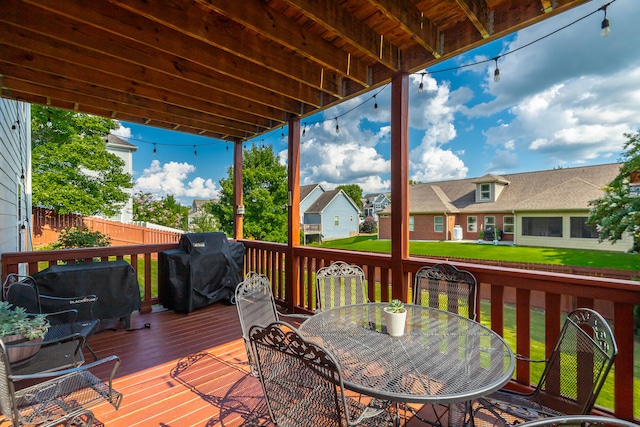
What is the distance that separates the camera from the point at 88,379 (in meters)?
1.82

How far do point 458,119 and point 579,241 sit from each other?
712 cm

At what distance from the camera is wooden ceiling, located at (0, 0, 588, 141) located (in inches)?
87.0

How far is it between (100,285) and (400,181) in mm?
3543

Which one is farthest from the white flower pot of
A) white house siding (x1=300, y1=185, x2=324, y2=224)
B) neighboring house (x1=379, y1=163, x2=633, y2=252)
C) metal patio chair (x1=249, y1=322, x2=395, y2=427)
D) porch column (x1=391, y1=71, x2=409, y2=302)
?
white house siding (x1=300, y1=185, x2=324, y2=224)

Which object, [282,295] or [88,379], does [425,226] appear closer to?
[282,295]

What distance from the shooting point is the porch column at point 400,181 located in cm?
288

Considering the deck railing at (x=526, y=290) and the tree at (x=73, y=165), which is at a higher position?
the tree at (x=73, y=165)

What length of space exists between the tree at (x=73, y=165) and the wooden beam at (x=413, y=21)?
447 inches

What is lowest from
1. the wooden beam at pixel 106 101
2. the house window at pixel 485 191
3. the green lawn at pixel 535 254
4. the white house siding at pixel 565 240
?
the green lawn at pixel 535 254

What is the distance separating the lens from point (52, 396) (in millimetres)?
1637

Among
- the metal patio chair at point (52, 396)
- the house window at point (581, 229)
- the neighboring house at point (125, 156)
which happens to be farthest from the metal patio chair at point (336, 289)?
the neighboring house at point (125, 156)

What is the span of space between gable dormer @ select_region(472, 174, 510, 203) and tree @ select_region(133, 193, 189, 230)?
15.1 metres

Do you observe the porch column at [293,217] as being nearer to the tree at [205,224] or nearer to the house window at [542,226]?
the tree at [205,224]

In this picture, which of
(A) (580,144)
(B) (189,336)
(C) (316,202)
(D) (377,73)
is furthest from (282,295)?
(C) (316,202)
